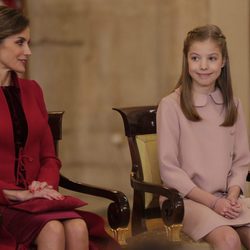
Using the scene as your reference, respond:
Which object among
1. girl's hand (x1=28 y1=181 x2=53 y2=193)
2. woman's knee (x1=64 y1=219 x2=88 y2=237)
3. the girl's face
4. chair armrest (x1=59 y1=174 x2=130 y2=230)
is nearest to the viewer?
→ woman's knee (x1=64 y1=219 x2=88 y2=237)

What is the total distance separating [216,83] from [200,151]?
42 centimetres

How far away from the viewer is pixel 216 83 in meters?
3.86

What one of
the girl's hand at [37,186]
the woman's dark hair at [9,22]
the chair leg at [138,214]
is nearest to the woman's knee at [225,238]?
the chair leg at [138,214]

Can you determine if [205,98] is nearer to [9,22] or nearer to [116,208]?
[116,208]

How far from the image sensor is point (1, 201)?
10.8 feet

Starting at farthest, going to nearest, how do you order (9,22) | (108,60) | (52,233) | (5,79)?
(108,60)
(5,79)
(9,22)
(52,233)

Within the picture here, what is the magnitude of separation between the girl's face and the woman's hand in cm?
64

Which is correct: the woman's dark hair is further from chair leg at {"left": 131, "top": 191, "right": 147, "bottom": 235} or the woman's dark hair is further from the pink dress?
chair leg at {"left": 131, "top": 191, "right": 147, "bottom": 235}

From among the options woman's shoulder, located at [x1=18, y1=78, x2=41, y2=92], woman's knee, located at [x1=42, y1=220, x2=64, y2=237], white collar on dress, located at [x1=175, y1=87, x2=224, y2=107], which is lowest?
woman's knee, located at [x1=42, y1=220, x2=64, y2=237]

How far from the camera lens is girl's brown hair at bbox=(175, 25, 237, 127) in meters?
3.70

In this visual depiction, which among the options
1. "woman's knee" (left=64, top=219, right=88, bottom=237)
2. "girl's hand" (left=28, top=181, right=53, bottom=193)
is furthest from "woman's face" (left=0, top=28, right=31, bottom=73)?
"woman's knee" (left=64, top=219, right=88, bottom=237)

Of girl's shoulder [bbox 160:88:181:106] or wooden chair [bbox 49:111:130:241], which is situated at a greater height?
girl's shoulder [bbox 160:88:181:106]

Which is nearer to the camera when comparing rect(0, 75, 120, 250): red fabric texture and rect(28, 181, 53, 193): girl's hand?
rect(0, 75, 120, 250): red fabric texture

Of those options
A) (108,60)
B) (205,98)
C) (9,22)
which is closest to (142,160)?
(205,98)
